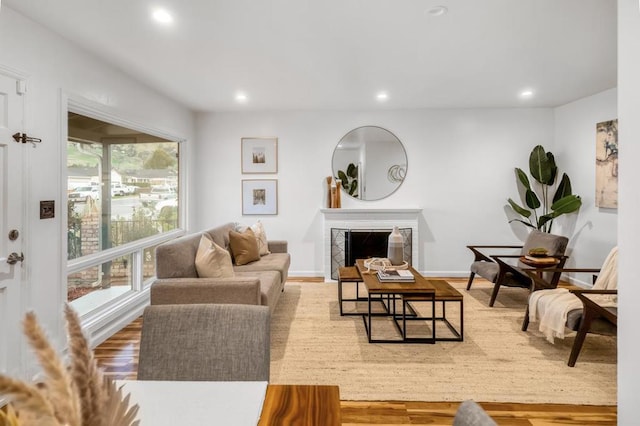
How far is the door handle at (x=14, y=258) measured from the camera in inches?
92.5

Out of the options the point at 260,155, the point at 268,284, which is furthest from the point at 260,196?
the point at 268,284

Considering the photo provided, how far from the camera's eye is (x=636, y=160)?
5.50 feet

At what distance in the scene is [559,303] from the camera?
285 cm

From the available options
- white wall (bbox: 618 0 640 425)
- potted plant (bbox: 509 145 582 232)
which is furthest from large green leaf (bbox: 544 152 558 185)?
white wall (bbox: 618 0 640 425)

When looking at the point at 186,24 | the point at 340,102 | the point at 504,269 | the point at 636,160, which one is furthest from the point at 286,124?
the point at 636,160

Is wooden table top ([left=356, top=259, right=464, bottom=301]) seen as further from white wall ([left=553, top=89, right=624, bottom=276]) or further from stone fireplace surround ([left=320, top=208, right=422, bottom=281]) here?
white wall ([left=553, top=89, right=624, bottom=276])

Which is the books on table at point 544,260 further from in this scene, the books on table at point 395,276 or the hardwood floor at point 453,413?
the hardwood floor at point 453,413

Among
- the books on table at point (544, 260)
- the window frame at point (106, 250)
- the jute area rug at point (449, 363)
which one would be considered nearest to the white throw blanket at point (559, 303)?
the jute area rug at point (449, 363)

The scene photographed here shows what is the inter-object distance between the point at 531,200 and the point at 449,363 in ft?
11.3

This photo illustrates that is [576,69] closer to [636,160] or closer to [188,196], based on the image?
[636,160]

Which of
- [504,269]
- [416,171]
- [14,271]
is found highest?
[416,171]

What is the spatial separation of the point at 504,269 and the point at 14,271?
435 cm

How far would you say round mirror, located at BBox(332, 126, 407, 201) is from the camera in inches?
216

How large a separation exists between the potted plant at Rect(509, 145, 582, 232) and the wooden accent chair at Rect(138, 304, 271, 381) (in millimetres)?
4852
